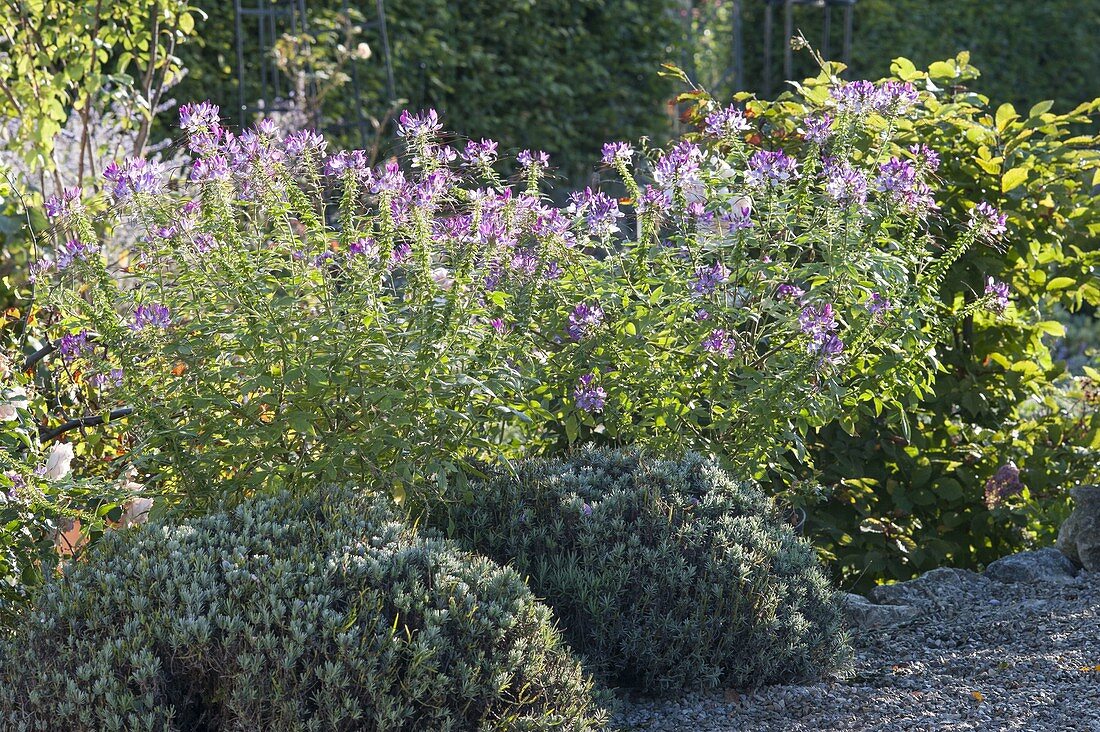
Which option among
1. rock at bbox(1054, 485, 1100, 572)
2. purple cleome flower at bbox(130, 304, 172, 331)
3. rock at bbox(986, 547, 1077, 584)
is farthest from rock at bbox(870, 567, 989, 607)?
purple cleome flower at bbox(130, 304, 172, 331)

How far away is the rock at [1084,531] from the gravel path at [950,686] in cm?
27

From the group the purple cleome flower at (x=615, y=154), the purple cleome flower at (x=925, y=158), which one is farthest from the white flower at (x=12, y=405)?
the purple cleome flower at (x=925, y=158)

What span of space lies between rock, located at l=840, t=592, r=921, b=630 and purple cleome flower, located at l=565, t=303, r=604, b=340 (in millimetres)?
998

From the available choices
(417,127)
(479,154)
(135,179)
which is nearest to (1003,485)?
(479,154)

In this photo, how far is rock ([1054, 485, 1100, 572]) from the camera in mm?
3625

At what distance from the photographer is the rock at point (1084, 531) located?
143 inches

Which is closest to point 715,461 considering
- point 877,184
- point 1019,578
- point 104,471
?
point 877,184

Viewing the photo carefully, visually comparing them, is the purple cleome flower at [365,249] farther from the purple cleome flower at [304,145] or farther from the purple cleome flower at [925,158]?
the purple cleome flower at [925,158]

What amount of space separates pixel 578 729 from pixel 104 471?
6.02ft

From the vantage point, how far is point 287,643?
2182 mm

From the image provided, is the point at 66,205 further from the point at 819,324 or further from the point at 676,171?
the point at 819,324

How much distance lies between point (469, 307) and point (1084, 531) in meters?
2.03

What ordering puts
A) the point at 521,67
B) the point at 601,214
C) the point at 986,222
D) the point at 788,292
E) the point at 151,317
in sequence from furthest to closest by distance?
the point at 521,67
the point at 986,222
the point at 788,292
the point at 601,214
the point at 151,317

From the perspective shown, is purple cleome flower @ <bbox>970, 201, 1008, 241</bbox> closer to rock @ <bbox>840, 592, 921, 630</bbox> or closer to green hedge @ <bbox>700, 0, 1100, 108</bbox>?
rock @ <bbox>840, 592, 921, 630</bbox>
